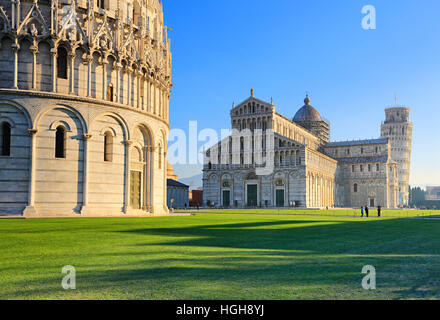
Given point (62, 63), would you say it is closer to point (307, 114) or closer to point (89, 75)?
point (89, 75)

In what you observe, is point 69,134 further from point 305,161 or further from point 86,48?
point 305,161

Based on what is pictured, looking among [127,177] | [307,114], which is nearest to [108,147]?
[127,177]

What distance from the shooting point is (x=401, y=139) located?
15100 centimetres

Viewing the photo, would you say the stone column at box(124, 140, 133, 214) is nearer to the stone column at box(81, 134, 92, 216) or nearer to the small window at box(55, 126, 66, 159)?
the stone column at box(81, 134, 92, 216)

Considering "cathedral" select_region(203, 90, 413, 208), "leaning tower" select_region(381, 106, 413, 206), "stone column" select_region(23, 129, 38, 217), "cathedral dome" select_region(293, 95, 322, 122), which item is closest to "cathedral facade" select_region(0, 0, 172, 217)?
"stone column" select_region(23, 129, 38, 217)

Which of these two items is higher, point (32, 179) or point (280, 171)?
point (280, 171)

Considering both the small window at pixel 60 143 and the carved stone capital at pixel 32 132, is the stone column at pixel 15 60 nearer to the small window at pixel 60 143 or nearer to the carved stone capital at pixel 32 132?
the carved stone capital at pixel 32 132

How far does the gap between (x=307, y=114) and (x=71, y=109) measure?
105 metres

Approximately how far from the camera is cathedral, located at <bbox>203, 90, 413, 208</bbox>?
8988 cm

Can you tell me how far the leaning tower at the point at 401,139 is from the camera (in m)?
151

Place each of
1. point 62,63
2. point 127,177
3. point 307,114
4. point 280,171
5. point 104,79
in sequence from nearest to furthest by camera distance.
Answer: point 62,63
point 104,79
point 127,177
point 280,171
point 307,114

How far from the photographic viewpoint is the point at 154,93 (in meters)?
38.8

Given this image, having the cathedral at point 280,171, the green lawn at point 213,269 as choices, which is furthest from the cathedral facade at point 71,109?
the cathedral at point 280,171

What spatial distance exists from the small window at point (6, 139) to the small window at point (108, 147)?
6815 millimetres
